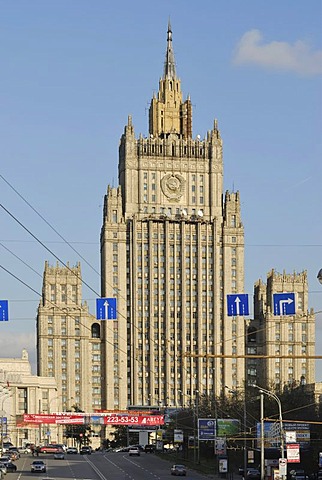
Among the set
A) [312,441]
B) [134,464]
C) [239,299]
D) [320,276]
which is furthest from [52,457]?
[320,276]

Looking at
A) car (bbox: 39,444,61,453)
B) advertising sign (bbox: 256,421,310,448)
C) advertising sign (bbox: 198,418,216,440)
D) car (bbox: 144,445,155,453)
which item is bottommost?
car (bbox: 144,445,155,453)

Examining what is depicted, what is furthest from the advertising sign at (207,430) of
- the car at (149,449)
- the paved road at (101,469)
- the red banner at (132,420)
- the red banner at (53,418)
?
the car at (149,449)

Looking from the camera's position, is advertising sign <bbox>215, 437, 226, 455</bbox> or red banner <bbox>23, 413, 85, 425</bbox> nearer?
advertising sign <bbox>215, 437, 226, 455</bbox>

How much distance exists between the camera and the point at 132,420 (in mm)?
163875

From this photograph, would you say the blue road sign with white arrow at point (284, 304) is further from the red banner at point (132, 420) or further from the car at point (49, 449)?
the car at point (49, 449)

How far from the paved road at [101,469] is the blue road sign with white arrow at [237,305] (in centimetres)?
2614

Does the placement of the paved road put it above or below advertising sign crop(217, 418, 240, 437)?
below

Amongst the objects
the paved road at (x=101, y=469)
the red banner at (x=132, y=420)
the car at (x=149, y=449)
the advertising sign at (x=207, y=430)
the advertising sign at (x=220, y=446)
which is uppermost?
the advertising sign at (x=207, y=430)

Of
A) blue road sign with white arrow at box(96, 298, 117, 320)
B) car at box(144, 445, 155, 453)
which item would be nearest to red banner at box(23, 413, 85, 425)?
car at box(144, 445, 155, 453)

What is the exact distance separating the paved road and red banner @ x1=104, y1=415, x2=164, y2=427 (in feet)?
41.2

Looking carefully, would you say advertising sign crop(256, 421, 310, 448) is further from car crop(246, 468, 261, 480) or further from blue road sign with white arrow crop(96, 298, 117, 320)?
blue road sign with white arrow crop(96, 298, 117, 320)

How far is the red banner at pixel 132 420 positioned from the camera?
162 meters

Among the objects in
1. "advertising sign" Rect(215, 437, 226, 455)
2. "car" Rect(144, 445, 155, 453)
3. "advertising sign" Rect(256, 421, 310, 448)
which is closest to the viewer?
"advertising sign" Rect(256, 421, 310, 448)

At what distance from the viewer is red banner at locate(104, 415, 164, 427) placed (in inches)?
6383
